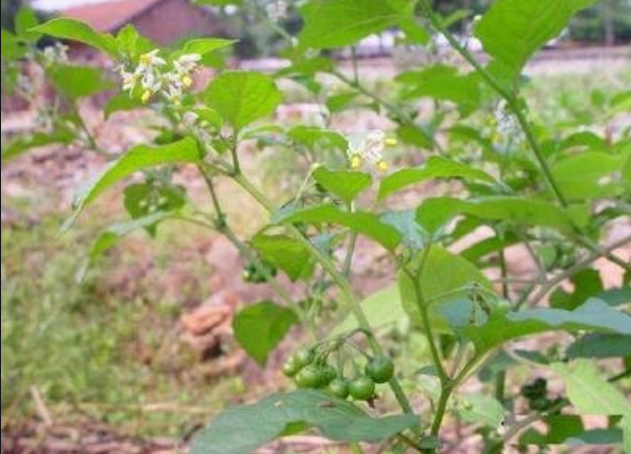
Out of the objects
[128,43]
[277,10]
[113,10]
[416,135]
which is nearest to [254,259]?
[416,135]

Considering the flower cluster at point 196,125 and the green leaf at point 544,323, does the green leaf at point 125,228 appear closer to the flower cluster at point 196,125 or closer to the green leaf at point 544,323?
the flower cluster at point 196,125

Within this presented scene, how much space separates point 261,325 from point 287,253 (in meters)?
0.39

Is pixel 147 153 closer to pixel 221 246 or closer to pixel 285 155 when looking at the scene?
pixel 221 246

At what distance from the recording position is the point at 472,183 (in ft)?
4.18

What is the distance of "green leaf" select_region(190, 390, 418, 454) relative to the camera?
631mm

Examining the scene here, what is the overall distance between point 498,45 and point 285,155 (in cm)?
422

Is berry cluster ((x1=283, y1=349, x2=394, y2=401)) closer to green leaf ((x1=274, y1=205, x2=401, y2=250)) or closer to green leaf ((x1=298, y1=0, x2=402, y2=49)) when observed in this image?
green leaf ((x1=274, y1=205, x2=401, y2=250))


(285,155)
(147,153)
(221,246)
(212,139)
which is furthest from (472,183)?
(285,155)

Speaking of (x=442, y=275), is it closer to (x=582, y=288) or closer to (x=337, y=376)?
(x=337, y=376)

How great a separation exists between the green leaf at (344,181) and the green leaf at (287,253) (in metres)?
0.13

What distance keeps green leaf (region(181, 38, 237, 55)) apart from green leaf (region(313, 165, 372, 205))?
138mm

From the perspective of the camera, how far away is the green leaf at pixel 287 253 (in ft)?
3.02

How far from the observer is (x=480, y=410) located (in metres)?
1.05

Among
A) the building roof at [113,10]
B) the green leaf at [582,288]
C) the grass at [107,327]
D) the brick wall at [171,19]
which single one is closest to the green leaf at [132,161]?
the green leaf at [582,288]
